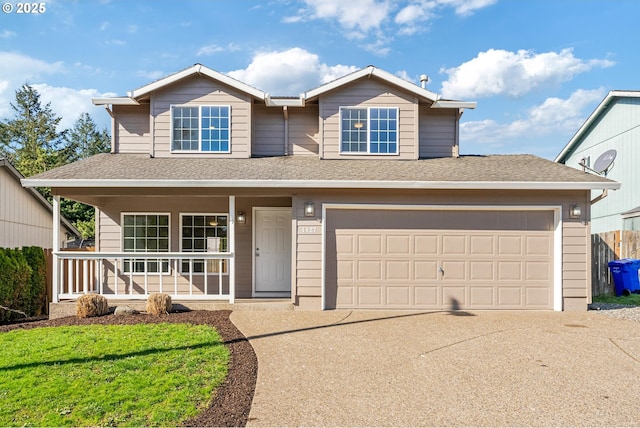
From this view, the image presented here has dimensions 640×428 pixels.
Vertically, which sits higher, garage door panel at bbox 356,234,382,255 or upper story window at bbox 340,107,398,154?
upper story window at bbox 340,107,398,154

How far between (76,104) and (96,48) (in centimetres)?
3239

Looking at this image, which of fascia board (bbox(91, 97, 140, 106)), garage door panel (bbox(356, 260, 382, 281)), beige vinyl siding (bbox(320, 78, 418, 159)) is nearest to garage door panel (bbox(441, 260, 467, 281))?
garage door panel (bbox(356, 260, 382, 281))

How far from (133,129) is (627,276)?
44.4 ft

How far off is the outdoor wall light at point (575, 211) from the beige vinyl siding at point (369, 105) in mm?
3500

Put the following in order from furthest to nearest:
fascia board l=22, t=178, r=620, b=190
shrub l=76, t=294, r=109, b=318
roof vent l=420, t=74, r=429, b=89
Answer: roof vent l=420, t=74, r=429, b=89 < fascia board l=22, t=178, r=620, b=190 < shrub l=76, t=294, r=109, b=318

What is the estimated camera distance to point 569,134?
19797 mm

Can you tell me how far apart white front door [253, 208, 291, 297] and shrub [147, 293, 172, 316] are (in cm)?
235

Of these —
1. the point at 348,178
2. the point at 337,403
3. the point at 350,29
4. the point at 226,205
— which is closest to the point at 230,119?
the point at 226,205

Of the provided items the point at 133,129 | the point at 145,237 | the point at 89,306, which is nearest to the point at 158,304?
the point at 89,306

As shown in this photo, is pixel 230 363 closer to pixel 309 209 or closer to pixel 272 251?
pixel 309 209

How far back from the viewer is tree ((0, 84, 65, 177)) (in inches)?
1293

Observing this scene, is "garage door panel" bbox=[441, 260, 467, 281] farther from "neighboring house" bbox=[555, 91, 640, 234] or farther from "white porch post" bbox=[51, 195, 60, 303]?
"neighboring house" bbox=[555, 91, 640, 234]

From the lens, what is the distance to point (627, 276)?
10828mm

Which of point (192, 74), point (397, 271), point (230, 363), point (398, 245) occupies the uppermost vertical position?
point (192, 74)
